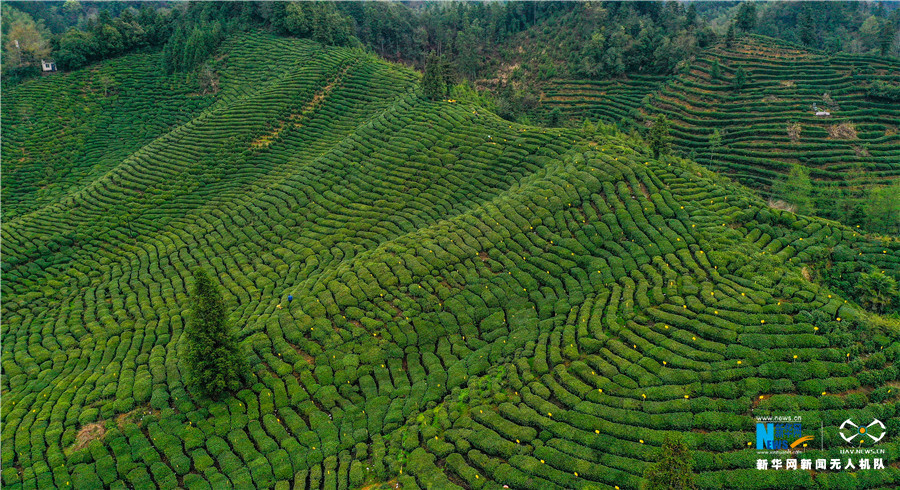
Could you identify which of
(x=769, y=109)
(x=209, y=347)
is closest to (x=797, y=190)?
(x=769, y=109)

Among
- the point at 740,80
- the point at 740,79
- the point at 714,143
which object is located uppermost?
the point at 740,79

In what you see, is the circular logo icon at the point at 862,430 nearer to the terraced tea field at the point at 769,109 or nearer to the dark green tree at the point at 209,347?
the dark green tree at the point at 209,347

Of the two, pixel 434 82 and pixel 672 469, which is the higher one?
pixel 434 82

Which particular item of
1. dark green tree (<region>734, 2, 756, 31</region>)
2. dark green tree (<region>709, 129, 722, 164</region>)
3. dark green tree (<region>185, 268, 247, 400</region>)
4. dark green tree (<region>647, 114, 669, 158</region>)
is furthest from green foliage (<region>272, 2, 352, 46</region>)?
dark green tree (<region>185, 268, 247, 400</region>)

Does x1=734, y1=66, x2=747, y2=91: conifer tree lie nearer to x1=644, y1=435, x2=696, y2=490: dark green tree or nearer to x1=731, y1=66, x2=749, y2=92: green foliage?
x1=731, y1=66, x2=749, y2=92: green foliage

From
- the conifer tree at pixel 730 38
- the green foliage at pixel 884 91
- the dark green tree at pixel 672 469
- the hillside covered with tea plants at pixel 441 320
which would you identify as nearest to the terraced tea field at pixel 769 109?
the green foliage at pixel 884 91

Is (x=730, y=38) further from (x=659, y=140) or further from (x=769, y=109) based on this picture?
(x=659, y=140)
